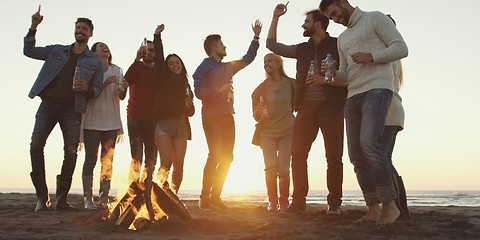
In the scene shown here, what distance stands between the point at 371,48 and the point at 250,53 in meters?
2.44

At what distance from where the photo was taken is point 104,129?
240 inches

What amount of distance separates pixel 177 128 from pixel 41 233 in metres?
2.85

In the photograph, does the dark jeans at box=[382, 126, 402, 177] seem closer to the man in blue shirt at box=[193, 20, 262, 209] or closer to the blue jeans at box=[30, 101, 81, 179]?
the man in blue shirt at box=[193, 20, 262, 209]

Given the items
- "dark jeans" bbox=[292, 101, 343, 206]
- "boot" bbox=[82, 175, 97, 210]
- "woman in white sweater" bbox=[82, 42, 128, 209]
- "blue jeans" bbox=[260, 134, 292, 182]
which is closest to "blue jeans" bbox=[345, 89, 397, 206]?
"dark jeans" bbox=[292, 101, 343, 206]

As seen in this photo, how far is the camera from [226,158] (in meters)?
6.08

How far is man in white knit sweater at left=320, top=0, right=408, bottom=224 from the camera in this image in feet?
13.1

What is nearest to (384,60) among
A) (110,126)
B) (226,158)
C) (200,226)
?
(200,226)

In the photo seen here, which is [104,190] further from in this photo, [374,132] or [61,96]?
[374,132]

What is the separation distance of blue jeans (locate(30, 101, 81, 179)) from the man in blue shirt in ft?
5.68

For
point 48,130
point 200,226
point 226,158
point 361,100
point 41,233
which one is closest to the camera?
point 41,233

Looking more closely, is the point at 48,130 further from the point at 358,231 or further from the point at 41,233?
the point at 358,231

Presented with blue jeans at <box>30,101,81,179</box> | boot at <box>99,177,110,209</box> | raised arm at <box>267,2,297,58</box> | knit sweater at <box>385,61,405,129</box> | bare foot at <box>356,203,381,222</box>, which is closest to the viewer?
bare foot at <box>356,203,381,222</box>

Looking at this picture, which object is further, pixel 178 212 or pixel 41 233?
pixel 178 212

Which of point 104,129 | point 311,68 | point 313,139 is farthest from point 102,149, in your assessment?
point 311,68
